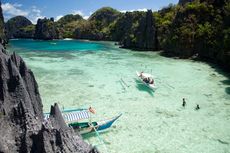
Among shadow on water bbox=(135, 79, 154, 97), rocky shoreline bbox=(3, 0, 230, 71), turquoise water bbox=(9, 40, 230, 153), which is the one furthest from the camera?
rocky shoreline bbox=(3, 0, 230, 71)

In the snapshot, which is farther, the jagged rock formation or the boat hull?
the jagged rock formation

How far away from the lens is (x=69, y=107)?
29344 millimetres

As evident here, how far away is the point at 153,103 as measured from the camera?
1249 inches

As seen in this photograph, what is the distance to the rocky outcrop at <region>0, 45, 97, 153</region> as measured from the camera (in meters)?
9.27

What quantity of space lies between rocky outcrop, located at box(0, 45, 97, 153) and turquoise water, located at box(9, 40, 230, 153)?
9897 mm

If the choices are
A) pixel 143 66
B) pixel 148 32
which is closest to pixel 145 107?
pixel 143 66

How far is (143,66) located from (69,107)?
32632 mm

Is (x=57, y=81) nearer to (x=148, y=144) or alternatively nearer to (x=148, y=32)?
(x=148, y=144)

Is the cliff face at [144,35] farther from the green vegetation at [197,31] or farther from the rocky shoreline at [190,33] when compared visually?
the green vegetation at [197,31]

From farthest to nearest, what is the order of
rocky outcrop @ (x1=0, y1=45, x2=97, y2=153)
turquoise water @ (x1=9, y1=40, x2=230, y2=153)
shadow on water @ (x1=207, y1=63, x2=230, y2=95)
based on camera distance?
1. shadow on water @ (x1=207, y1=63, x2=230, y2=95)
2. turquoise water @ (x1=9, y1=40, x2=230, y2=153)
3. rocky outcrop @ (x1=0, y1=45, x2=97, y2=153)

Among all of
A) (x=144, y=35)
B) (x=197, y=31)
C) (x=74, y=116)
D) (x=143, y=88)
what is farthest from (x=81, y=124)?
(x=144, y=35)

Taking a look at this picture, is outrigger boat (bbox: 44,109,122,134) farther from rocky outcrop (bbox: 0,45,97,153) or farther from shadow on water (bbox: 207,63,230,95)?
shadow on water (bbox: 207,63,230,95)

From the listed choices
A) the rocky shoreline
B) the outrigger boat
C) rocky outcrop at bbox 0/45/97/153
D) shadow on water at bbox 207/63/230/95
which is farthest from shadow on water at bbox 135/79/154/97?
rocky outcrop at bbox 0/45/97/153

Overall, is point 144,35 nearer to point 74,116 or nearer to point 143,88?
point 143,88
